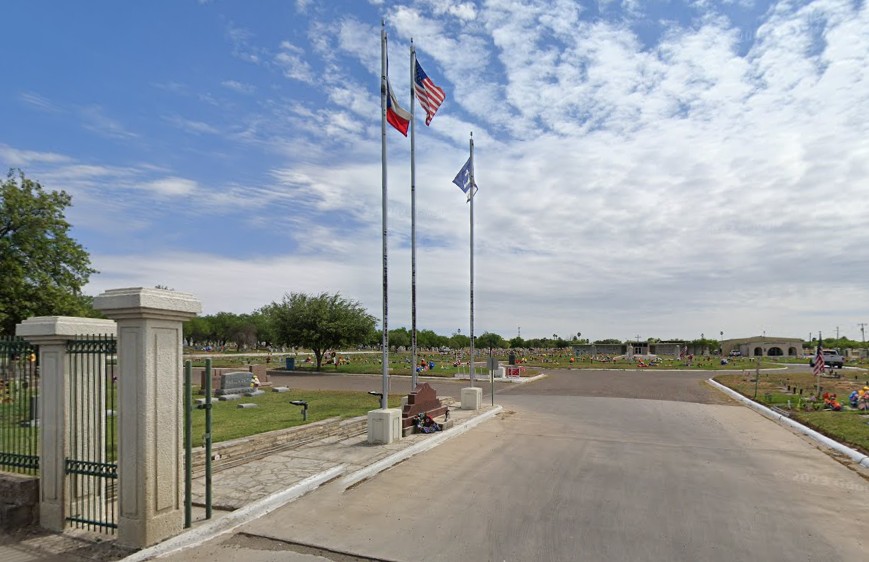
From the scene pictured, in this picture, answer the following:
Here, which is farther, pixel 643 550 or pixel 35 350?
pixel 35 350

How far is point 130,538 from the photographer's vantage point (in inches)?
232

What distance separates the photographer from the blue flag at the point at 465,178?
18.5 meters

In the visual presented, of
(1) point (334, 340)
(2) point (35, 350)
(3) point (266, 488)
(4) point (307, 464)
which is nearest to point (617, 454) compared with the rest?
(4) point (307, 464)

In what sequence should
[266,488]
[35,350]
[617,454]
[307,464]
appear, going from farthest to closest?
[617,454]
[307,464]
[266,488]
[35,350]

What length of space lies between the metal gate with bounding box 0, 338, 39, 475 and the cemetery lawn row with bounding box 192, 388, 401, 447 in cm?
331

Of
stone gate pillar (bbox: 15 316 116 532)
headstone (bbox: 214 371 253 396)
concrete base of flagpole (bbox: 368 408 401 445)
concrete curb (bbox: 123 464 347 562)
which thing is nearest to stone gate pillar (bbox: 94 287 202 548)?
concrete curb (bbox: 123 464 347 562)

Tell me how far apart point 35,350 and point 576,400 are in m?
A: 19.9

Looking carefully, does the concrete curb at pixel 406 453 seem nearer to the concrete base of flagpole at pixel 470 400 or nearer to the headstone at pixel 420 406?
the headstone at pixel 420 406

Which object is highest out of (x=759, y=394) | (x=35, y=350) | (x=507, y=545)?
(x=35, y=350)

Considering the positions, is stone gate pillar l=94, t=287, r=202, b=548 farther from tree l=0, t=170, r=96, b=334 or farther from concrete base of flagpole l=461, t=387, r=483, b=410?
tree l=0, t=170, r=96, b=334

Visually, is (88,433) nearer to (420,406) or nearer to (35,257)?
(420,406)

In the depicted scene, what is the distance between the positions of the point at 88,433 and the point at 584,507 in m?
6.48

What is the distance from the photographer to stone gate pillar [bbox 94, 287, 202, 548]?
578 cm

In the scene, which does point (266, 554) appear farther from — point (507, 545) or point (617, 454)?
point (617, 454)
